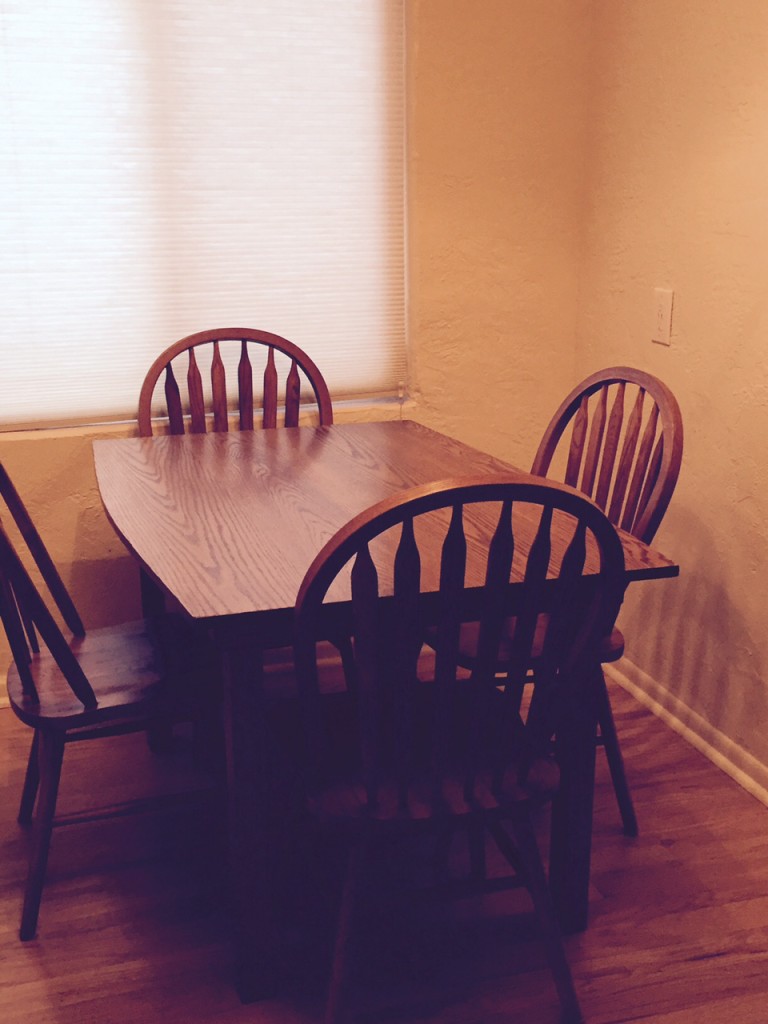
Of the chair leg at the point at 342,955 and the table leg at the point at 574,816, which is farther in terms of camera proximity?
the table leg at the point at 574,816

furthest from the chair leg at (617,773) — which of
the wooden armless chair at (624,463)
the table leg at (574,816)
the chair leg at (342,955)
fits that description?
the chair leg at (342,955)

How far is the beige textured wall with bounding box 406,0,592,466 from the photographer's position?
276 centimetres

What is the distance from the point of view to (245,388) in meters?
2.69

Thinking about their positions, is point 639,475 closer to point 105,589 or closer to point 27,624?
point 27,624

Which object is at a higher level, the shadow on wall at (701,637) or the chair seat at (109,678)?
the chair seat at (109,678)

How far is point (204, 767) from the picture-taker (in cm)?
237

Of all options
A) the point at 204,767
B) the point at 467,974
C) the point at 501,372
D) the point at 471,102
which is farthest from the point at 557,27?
the point at 467,974

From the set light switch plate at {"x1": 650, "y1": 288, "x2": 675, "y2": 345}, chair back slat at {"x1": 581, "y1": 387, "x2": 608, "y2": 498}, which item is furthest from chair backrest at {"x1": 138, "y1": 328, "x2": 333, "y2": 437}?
light switch plate at {"x1": 650, "y1": 288, "x2": 675, "y2": 345}

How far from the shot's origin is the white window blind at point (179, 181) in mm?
2521

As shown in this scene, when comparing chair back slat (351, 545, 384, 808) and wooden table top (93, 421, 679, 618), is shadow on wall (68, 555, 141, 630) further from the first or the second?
chair back slat (351, 545, 384, 808)

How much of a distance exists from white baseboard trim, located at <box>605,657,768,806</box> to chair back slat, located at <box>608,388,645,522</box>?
67 cm

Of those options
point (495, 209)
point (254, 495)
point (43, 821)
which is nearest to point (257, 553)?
point (254, 495)

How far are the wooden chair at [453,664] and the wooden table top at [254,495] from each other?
111mm

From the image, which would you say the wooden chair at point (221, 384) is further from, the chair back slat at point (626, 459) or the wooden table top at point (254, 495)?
the chair back slat at point (626, 459)
